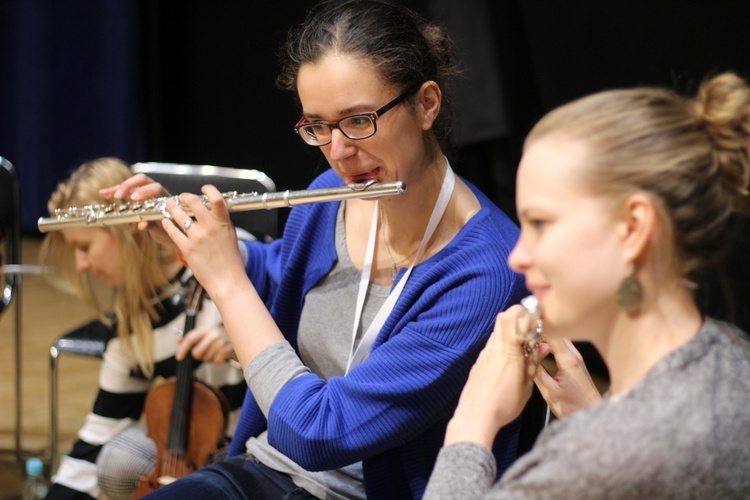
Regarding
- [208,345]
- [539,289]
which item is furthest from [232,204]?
[539,289]

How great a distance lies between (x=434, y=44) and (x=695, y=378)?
32.7 inches

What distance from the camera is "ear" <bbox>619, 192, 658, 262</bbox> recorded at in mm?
898

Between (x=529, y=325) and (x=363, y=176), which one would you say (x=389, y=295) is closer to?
(x=363, y=176)

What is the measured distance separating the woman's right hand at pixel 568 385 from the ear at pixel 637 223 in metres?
0.40

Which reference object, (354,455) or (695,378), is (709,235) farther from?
(354,455)

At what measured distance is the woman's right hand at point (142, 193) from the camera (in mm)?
1729

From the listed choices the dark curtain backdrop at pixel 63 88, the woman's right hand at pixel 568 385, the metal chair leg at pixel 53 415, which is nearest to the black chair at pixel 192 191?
the metal chair leg at pixel 53 415

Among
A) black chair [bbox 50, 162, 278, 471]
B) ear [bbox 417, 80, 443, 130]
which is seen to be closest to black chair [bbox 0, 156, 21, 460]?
black chair [bbox 50, 162, 278, 471]

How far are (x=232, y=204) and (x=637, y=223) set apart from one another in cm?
80

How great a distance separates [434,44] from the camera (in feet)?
5.06

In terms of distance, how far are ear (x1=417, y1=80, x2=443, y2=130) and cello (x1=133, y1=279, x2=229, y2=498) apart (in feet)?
2.86

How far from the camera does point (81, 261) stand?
2.34 metres

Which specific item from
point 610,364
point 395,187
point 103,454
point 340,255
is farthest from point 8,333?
point 610,364

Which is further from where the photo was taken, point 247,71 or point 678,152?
point 247,71
